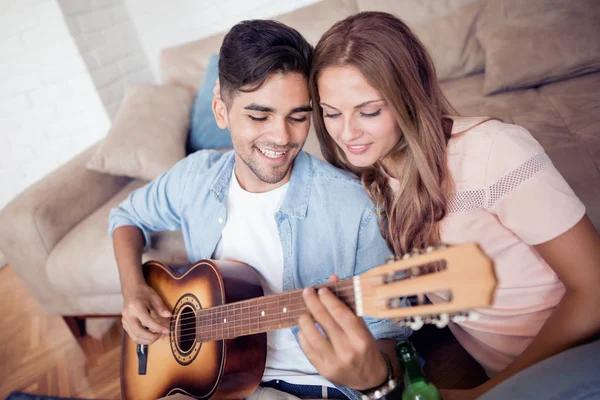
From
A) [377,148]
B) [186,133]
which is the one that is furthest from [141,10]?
[377,148]

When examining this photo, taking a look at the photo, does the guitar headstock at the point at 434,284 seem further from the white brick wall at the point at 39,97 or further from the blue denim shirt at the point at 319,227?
the white brick wall at the point at 39,97

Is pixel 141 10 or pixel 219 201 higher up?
pixel 141 10

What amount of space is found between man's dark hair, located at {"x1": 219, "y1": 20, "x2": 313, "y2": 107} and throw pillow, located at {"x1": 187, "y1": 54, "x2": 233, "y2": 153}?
3.11 ft

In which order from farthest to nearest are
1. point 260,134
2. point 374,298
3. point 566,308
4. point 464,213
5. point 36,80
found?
1. point 36,80
2. point 260,134
3. point 464,213
4. point 566,308
5. point 374,298

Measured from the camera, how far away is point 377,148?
3.39 feet

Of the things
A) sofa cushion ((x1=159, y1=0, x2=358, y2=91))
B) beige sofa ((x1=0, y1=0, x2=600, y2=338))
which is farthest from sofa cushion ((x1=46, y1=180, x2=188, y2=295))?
sofa cushion ((x1=159, y1=0, x2=358, y2=91))

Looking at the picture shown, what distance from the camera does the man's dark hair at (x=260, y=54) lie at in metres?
1.08

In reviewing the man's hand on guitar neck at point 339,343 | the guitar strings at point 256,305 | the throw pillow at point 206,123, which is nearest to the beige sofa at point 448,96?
the throw pillow at point 206,123

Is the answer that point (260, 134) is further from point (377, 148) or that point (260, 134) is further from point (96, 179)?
point (96, 179)

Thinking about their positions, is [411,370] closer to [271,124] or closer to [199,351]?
[199,351]

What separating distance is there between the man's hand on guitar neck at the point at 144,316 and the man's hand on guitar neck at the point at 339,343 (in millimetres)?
559

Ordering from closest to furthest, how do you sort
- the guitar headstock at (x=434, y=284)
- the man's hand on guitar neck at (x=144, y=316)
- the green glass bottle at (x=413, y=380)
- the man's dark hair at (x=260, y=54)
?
the guitar headstock at (x=434, y=284)
the green glass bottle at (x=413, y=380)
the man's dark hair at (x=260, y=54)
the man's hand on guitar neck at (x=144, y=316)

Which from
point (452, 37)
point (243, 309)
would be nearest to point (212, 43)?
point (452, 37)

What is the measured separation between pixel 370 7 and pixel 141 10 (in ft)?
5.43
